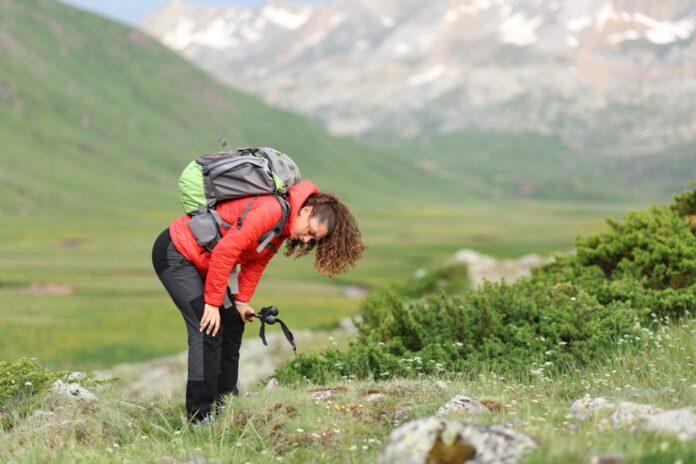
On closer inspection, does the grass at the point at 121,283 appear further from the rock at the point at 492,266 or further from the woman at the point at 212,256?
the woman at the point at 212,256

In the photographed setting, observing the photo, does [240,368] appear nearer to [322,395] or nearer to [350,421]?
[322,395]

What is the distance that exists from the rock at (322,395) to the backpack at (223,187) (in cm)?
181

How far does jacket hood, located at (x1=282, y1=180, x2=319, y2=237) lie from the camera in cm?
835

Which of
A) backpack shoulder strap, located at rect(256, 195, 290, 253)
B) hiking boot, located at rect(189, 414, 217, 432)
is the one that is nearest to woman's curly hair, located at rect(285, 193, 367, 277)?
backpack shoulder strap, located at rect(256, 195, 290, 253)

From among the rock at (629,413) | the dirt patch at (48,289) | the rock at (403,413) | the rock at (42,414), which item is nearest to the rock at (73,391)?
Result: the rock at (42,414)

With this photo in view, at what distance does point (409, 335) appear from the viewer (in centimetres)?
1276

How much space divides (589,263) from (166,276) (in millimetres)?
10759

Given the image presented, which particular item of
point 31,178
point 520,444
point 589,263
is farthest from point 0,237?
point 520,444

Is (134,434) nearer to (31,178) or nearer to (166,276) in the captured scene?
(166,276)

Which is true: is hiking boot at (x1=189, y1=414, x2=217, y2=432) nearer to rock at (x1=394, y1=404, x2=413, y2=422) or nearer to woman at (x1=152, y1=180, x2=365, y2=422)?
woman at (x1=152, y1=180, x2=365, y2=422)

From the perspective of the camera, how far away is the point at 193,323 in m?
8.52

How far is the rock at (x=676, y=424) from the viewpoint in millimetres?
5035

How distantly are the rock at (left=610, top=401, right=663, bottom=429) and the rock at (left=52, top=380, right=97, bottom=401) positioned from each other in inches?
242

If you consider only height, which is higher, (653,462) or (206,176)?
(206,176)
